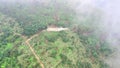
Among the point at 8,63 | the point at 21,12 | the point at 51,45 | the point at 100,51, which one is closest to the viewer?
the point at 8,63

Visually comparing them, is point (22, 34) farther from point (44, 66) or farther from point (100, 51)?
point (100, 51)

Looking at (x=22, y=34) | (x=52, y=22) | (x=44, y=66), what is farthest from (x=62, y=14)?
(x=44, y=66)

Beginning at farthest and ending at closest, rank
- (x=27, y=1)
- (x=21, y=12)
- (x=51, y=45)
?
(x=27, y=1)
(x=21, y=12)
(x=51, y=45)

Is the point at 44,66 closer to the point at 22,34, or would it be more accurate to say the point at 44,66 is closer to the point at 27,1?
the point at 22,34

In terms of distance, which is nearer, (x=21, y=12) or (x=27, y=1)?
(x=21, y=12)

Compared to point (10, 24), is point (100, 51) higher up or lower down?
lower down

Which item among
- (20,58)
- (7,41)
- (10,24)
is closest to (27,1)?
(10,24)
